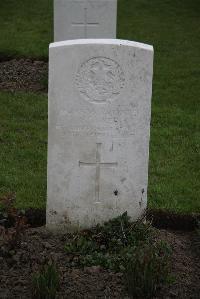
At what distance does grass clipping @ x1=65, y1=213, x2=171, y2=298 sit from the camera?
4.00 m

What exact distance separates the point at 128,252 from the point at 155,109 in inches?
165

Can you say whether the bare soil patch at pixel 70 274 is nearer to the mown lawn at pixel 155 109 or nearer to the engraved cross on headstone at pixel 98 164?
the engraved cross on headstone at pixel 98 164

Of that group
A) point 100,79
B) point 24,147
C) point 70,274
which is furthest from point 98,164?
point 24,147

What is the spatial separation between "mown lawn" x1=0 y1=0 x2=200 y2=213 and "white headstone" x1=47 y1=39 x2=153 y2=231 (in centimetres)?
75

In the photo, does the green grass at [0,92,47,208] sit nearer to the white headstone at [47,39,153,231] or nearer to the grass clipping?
the white headstone at [47,39,153,231]

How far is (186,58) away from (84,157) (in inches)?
269

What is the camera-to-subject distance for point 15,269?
4316mm

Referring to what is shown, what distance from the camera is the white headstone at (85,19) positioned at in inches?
377

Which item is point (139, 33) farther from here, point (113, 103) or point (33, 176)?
point (113, 103)

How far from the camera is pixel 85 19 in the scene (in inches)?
381

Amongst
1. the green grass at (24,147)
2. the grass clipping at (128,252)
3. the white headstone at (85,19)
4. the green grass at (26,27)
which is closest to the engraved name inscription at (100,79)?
the grass clipping at (128,252)

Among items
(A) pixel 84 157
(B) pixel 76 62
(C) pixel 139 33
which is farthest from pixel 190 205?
(C) pixel 139 33

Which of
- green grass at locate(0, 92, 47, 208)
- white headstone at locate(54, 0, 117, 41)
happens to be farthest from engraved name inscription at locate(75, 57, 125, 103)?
white headstone at locate(54, 0, 117, 41)

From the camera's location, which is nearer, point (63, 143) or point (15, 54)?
point (63, 143)
